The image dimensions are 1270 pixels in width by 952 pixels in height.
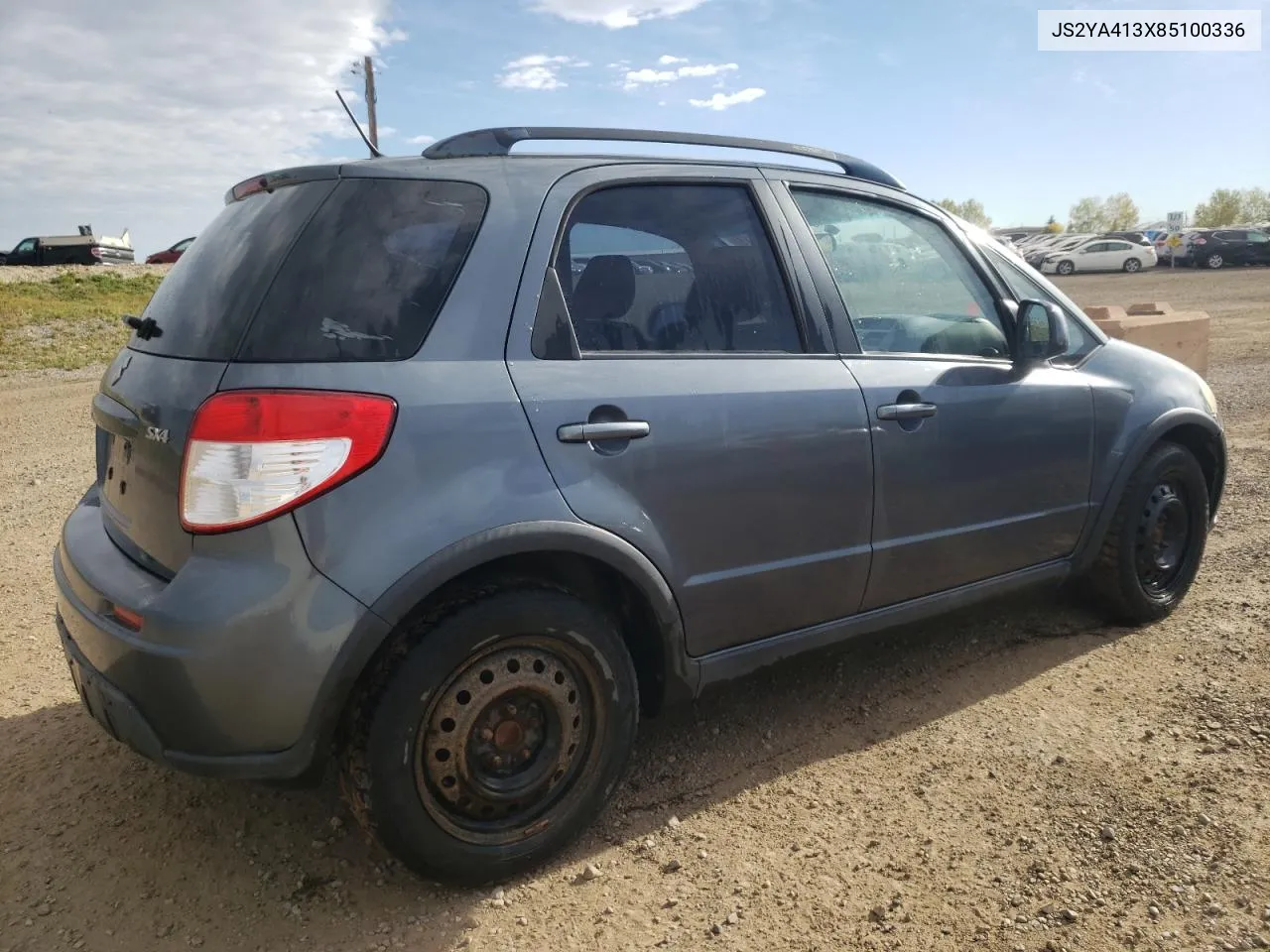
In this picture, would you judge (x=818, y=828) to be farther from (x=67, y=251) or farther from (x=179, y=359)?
(x=67, y=251)

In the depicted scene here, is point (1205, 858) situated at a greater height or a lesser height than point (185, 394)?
lesser

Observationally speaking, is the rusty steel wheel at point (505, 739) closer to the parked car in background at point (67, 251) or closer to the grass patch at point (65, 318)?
the grass patch at point (65, 318)

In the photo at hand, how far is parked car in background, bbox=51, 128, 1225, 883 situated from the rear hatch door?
1cm

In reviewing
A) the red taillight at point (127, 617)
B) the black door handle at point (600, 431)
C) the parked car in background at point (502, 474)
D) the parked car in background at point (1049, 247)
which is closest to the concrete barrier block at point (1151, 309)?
the parked car in background at point (502, 474)

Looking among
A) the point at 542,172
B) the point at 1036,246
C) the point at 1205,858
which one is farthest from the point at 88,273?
the point at 1036,246

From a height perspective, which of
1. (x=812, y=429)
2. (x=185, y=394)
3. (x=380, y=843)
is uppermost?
(x=185, y=394)

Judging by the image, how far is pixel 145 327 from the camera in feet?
8.93

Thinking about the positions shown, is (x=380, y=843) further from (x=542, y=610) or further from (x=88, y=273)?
(x=88, y=273)

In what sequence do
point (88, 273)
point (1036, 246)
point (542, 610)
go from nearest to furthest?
1. point (542, 610)
2. point (88, 273)
3. point (1036, 246)

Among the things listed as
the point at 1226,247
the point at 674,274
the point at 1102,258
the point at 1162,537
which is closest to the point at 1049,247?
the point at 1102,258

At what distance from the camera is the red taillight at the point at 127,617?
2219 millimetres

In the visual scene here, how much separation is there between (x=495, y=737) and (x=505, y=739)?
0.03m

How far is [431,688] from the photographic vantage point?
2.29 meters

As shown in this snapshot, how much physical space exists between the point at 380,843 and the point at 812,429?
1620mm
